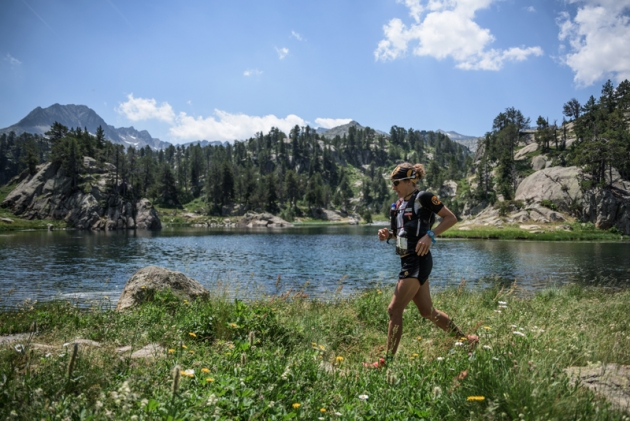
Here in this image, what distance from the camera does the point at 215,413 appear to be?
3037 millimetres

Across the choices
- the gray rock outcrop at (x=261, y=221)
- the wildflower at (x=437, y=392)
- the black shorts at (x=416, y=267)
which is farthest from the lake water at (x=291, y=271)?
the gray rock outcrop at (x=261, y=221)

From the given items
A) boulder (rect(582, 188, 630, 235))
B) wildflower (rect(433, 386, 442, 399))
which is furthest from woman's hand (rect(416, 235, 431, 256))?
boulder (rect(582, 188, 630, 235))

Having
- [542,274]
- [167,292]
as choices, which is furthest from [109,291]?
[542,274]

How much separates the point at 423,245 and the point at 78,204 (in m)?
120

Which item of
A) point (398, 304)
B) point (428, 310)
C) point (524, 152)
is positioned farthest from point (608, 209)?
point (398, 304)

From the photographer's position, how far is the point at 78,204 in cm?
10281

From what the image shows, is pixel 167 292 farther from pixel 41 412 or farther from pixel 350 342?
pixel 41 412

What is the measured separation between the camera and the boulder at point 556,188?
270 ft

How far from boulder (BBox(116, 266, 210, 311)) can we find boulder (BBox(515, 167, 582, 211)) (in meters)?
92.4

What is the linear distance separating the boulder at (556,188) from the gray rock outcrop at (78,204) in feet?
342

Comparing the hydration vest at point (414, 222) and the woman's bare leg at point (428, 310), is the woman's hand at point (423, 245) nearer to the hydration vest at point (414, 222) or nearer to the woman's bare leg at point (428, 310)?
the hydration vest at point (414, 222)

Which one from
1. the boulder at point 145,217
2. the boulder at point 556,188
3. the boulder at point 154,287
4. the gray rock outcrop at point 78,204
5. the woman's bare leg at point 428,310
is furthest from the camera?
the boulder at point 145,217

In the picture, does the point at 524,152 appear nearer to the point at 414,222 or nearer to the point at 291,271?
the point at 291,271

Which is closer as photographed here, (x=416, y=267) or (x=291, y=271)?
(x=416, y=267)
